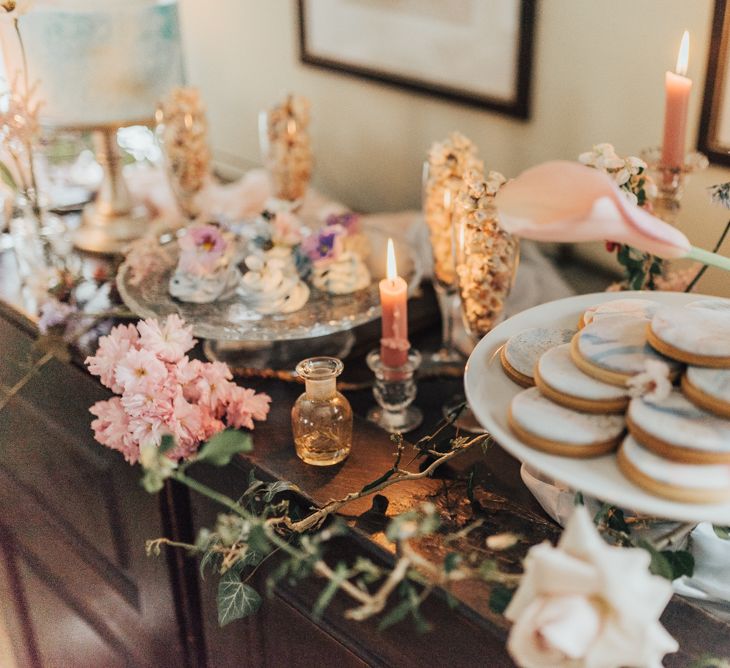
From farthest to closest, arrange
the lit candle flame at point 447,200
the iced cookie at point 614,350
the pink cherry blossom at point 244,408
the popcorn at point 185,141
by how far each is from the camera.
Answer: the popcorn at point 185,141 < the lit candle flame at point 447,200 < the pink cherry blossom at point 244,408 < the iced cookie at point 614,350

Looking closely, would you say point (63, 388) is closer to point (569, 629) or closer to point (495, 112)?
point (495, 112)

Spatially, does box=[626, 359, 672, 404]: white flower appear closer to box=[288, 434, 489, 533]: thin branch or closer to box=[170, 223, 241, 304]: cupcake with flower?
box=[288, 434, 489, 533]: thin branch

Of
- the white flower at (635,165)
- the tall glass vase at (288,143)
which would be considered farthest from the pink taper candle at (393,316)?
the tall glass vase at (288,143)

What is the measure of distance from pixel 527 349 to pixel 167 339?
1.06 feet

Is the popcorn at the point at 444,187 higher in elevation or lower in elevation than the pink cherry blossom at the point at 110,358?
higher

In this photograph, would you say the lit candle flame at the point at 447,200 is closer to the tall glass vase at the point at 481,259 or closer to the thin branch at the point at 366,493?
the tall glass vase at the point at 481,259

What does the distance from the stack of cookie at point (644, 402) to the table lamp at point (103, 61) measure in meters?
0.76

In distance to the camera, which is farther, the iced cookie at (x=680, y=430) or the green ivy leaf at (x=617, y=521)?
the green ivy leaf at (x=617, y=521)

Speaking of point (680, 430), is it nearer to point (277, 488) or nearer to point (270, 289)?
point (277, 488)

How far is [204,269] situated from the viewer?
0.99 m

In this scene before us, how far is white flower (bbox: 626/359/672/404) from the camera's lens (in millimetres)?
566

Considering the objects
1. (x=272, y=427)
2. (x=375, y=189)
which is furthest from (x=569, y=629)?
(x=375, y=189)

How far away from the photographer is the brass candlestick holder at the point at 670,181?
0.86 meters

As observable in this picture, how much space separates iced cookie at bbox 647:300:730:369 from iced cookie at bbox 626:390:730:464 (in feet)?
0.10
